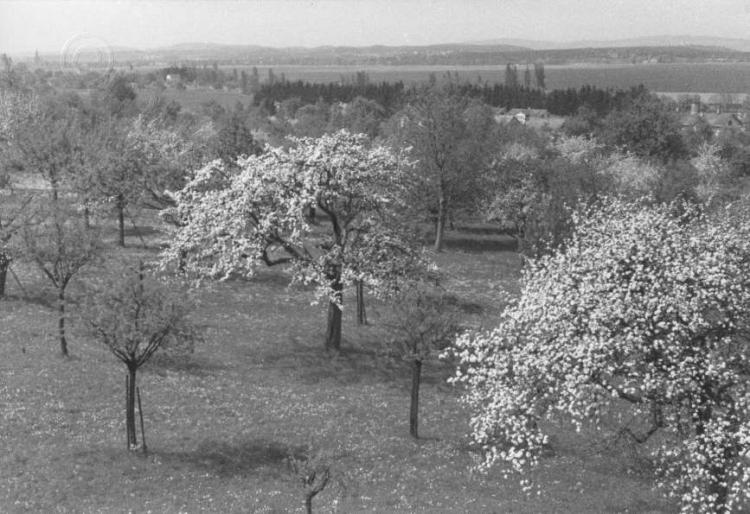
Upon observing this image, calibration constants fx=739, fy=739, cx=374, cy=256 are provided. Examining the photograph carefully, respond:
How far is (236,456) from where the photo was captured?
25.2 meters

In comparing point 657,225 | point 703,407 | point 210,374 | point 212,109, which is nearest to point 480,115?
point 210,374

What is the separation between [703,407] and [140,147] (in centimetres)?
5302

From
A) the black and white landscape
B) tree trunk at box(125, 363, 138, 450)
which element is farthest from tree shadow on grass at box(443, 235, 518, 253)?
tree trunk at box(125, 363, 138, 450)

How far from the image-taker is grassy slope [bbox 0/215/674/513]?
2233 centimetres

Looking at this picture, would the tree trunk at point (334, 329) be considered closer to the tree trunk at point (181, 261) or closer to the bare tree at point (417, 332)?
the bare tree at point (417, 332)

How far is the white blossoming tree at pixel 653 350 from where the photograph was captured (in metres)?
18.5

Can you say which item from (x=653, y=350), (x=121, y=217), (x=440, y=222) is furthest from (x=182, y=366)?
(x=440, y=222)

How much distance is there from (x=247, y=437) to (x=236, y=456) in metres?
1.57

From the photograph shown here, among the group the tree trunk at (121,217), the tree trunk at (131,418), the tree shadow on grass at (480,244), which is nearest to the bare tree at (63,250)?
the tree trunk at (131,418)

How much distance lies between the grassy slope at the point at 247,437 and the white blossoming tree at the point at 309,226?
13.6 feet

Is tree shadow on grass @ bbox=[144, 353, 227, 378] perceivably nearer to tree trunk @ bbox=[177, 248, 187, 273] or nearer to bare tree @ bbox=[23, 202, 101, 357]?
bare tree @ bbox=[23, 202, 101, 357]

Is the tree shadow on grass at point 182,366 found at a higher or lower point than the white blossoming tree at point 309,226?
lower

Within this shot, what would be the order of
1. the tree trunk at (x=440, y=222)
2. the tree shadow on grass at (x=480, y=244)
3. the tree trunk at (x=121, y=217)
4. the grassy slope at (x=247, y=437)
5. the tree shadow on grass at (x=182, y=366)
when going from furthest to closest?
1. the tree shadow on grass at (x=480, y=244)
2. the tree trunk at (x=440, y=222)
3. the tree trunk at (x=121, y=217)
4. the tree shadow on grass at (x=182, y=366)
5. the grassy slope at (x=247, y=437)

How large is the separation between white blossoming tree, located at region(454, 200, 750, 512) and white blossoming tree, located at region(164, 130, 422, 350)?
15.3m
